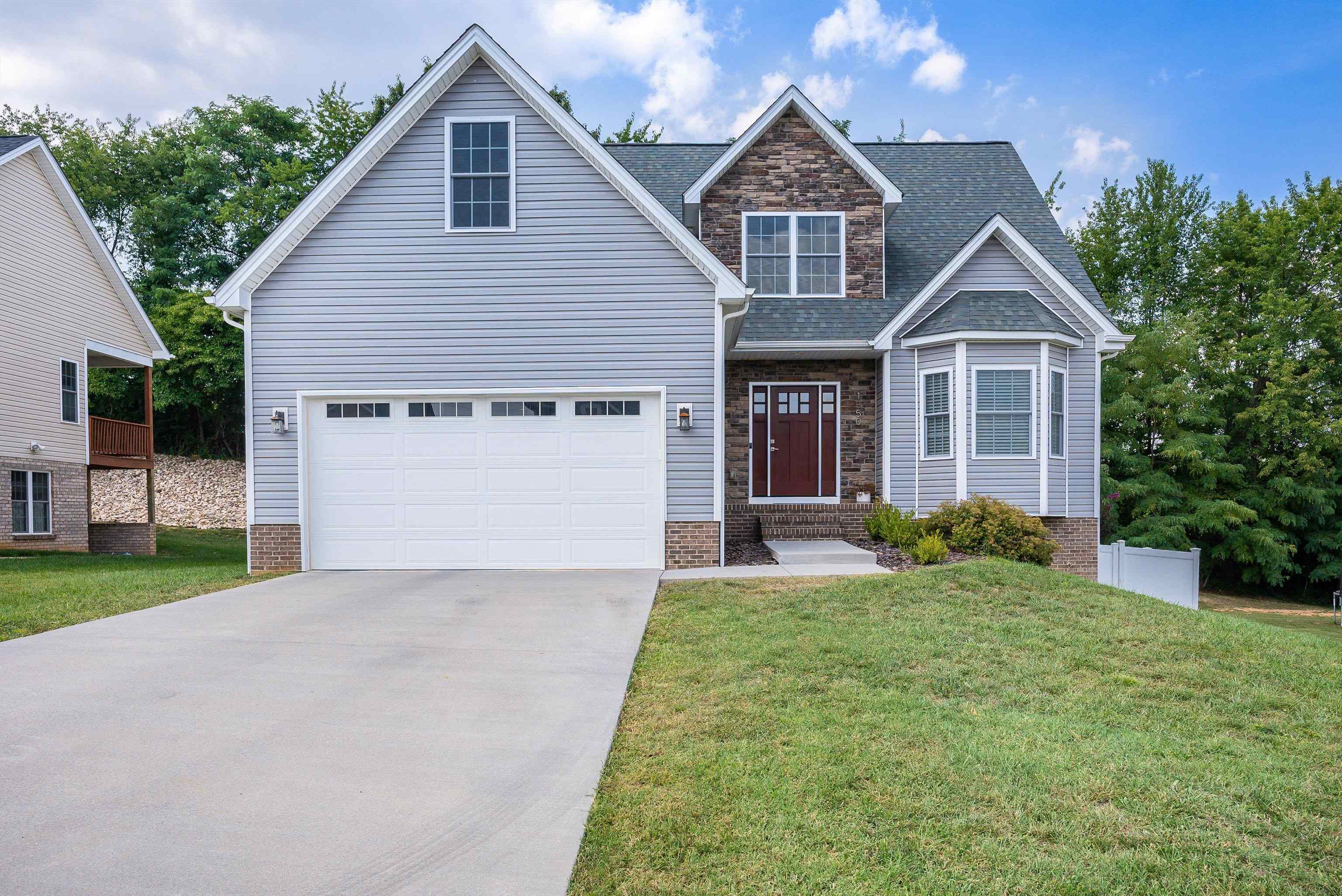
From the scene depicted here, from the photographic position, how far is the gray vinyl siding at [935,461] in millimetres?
12445

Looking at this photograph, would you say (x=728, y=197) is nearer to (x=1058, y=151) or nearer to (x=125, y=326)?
(x=125, y=326)

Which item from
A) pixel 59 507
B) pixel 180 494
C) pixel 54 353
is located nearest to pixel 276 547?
pixel 59 507

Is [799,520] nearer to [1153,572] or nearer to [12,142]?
[1153,572]

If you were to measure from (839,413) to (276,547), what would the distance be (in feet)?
30.2

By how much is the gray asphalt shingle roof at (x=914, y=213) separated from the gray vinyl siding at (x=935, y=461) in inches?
41.6

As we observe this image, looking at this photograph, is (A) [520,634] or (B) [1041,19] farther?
(B) [1041,19]

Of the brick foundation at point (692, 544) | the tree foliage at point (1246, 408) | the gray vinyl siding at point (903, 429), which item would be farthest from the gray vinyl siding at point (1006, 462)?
the tree foliage at point (1246, 408)

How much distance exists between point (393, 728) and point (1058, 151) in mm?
29660

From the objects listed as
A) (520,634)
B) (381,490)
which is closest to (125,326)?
(381,490)

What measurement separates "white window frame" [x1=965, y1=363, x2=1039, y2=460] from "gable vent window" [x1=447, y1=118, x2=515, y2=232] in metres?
7.45

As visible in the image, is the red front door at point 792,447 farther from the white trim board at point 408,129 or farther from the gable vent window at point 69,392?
the gable vent window at point 69,392

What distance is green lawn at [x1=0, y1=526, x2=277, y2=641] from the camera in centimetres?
761

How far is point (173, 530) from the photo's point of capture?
2397cm

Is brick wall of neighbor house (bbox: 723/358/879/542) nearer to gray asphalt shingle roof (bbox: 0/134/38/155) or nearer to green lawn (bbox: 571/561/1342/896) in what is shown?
green lawn (bbox: 571/561/1342/896)
